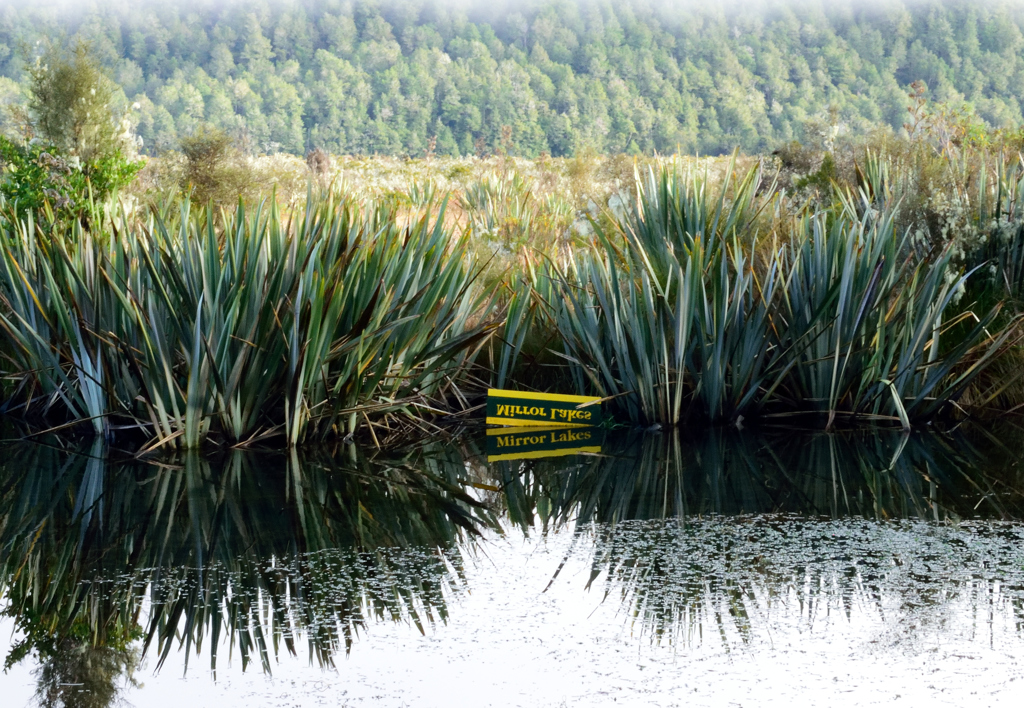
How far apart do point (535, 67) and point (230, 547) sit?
98.8 metres

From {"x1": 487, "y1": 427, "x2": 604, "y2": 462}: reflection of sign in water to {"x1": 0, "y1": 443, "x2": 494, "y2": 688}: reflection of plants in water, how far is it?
13.3 inches

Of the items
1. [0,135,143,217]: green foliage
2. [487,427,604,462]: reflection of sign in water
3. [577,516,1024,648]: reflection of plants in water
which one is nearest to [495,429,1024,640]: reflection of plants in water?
[577,516,1024,648]: reflection of plants in water

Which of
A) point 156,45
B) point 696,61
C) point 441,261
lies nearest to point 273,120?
point 156,45

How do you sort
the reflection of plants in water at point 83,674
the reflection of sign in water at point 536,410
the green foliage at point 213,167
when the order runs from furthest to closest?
the green foliage at point 213,167 < the reflection of sign in water at point 536,410 < the reflection of plants in water at point 83,674

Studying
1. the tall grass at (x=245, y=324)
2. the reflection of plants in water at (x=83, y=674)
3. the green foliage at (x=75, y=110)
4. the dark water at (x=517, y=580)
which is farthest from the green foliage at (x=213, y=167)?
the reflection of plants in water at (x=83, y=674)

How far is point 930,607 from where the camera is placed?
299 centimetres

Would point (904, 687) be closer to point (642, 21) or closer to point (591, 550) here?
point (591, 550)

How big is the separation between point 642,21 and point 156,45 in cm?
4850

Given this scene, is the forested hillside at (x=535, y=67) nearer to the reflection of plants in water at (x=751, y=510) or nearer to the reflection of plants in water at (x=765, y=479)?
the reflection of plants in water at (x=765, y=479)

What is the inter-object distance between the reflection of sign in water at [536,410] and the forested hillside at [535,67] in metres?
69.6

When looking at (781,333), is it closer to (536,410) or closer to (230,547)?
(536,410)

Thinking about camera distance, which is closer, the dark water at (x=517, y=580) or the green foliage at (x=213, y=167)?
the dark water at (x=517, y=580)

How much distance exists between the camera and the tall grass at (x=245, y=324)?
17.2 ft

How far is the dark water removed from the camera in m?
2.55
